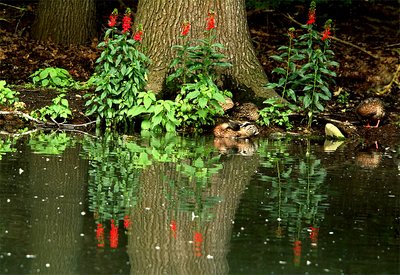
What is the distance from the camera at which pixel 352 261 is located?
22.6ft

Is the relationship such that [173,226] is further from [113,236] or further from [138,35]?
[138,35]

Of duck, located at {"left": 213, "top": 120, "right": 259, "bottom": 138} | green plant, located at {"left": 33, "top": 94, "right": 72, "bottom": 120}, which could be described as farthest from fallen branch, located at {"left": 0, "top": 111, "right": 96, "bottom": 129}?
→ duck, located at {"left": 213, "top": 120, "right": 259, "bottom": 138}

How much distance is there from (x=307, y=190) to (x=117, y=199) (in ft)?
6.75

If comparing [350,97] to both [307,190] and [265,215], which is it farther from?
[265,215]

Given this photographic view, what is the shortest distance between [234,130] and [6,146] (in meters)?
3.63

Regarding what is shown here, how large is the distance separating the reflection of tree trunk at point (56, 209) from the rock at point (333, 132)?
4.31 meters

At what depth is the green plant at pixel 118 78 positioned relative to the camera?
1352cm

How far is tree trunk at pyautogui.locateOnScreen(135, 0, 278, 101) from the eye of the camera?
14.5m

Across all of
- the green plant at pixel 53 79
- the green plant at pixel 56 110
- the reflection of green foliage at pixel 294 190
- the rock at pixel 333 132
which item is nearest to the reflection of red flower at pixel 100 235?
the reflection of green foliage at pixel 294 190

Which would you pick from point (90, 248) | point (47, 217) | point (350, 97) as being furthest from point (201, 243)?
point (350, 97)

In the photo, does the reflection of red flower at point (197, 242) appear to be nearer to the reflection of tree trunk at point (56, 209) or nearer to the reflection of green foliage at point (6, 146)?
the reflection of tree trunk at point (56, 209)

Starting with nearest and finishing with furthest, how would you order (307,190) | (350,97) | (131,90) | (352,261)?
(352,261) < (307,190) < (131,90) < (350,97)

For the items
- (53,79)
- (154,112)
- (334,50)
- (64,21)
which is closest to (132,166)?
(154,112)

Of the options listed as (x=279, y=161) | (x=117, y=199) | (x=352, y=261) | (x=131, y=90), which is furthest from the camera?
(x=131, y=90)
